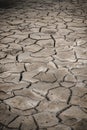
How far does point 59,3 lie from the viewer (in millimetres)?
8406

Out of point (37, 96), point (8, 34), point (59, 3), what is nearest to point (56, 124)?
point (37, 96)

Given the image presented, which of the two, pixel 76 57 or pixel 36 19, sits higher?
pixel 36 19

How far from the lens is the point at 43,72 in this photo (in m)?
3.65

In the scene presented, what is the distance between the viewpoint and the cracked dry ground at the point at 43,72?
265 cm

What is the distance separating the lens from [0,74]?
360 centimetres

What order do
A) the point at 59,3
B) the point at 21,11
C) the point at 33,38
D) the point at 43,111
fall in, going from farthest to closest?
the point at 59,3 < the point at 21,11 < the point at 33,38 < the point at 43,111

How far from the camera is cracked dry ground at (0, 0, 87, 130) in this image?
265 cm

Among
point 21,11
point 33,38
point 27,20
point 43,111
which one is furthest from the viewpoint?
point 21,11

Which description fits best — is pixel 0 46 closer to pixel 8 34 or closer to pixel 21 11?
pixel 8 34

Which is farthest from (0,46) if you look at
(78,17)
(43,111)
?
(78,17)

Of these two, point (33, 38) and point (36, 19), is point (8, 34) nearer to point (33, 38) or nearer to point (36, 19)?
point (33, 38)

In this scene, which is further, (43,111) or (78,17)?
(78,17)

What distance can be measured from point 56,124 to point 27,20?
434 centimetres

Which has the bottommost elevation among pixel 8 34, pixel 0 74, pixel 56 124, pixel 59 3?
pixel 56 124
